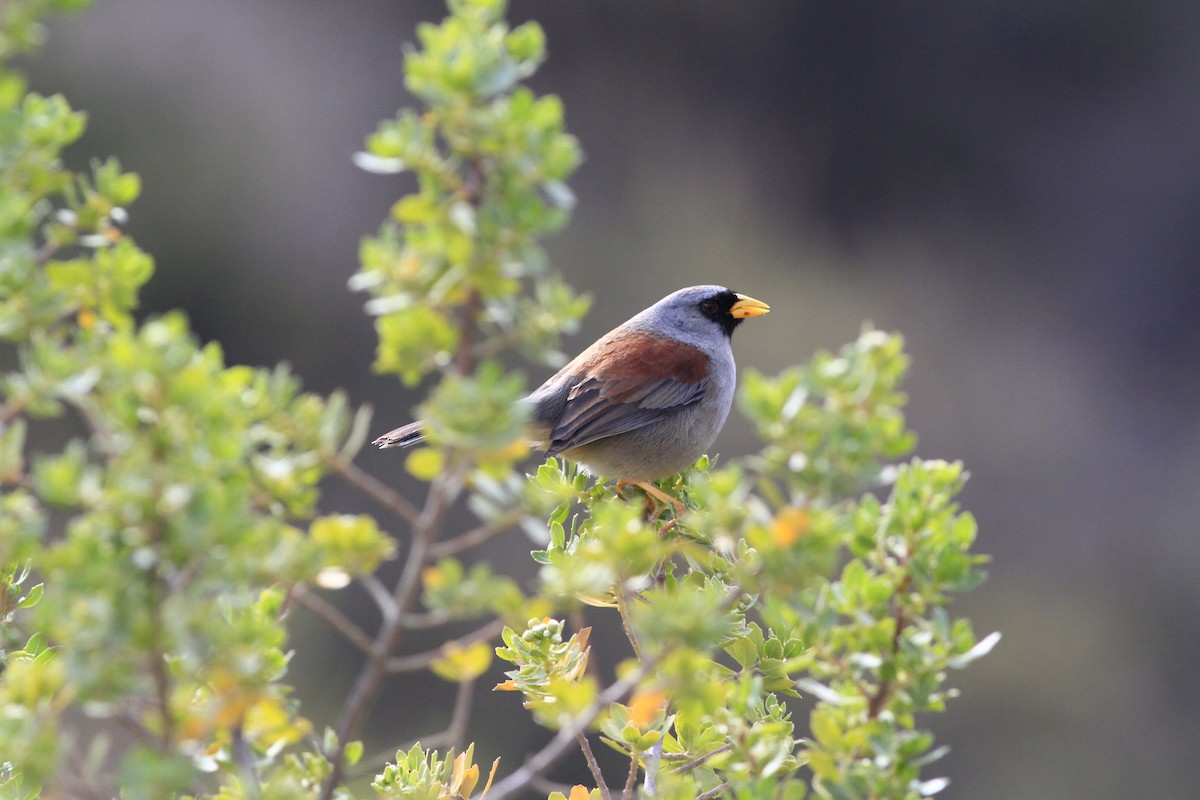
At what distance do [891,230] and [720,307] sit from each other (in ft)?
47.1

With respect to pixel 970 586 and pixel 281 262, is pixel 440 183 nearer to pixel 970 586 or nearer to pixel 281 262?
pixel 970 586

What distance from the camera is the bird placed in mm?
4258

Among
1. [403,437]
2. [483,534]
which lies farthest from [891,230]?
[483,534]

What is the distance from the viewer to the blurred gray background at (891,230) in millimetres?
14492

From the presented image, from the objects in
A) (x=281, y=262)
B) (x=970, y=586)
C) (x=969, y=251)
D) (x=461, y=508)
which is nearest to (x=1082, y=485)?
(x=969, y=251)

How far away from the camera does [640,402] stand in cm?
436

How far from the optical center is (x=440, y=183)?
1.48 metres

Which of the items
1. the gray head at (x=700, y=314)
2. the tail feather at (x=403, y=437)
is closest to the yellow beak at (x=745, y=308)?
the gray head at (x=700, y=314)

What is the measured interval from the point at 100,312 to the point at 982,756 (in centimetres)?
1348

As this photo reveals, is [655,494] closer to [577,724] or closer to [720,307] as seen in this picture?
[720,307]

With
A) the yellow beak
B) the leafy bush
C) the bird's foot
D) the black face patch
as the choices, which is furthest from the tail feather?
the leafy bush

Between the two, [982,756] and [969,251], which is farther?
[969,251]

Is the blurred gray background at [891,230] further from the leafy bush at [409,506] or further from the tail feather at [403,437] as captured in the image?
the leafy bush at [409,506]

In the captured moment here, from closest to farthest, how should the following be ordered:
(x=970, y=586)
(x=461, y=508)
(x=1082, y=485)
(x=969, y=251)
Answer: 1. (x=970, y=586)
2. (x=461, y=508)
3. (x=1082, y=485)
4. (x=969, y=251)
